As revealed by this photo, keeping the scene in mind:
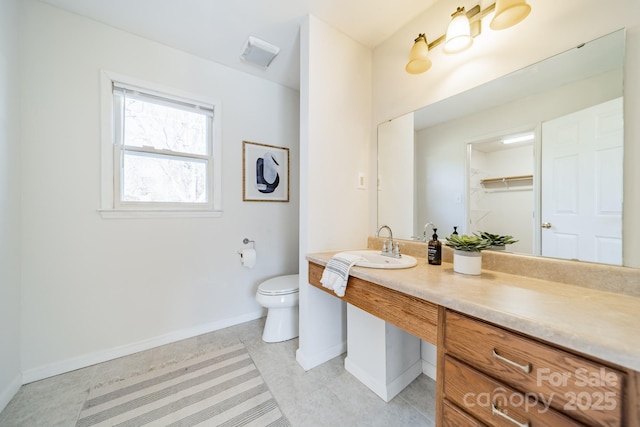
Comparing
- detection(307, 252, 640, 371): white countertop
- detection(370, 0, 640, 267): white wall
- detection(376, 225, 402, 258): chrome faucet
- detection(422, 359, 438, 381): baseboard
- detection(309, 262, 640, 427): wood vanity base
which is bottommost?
detection(422, 359, 438, 381): baseboard

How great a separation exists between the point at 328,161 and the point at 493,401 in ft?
4.74

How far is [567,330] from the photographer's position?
556 mm

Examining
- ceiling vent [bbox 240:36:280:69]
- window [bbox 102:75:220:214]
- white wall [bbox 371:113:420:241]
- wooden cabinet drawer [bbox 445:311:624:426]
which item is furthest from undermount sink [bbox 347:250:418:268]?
ceiling vent [bbox 240:36:280:69]

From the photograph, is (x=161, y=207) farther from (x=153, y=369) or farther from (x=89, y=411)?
(x=89, y=411)

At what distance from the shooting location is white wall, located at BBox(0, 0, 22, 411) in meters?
1.27

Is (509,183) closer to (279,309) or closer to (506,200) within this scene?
(506,200)

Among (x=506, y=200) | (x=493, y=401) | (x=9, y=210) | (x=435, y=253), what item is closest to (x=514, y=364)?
(x=493, y=401)

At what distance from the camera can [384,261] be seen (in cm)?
141

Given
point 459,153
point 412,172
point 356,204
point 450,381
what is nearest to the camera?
point 450,381

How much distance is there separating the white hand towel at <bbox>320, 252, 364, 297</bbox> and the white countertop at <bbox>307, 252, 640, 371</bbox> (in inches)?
4.1

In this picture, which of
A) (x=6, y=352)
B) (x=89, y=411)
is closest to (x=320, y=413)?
(x=89, y=411)

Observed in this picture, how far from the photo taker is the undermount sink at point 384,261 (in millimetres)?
1204

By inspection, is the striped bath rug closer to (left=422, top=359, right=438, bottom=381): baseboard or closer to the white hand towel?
the white hand towel

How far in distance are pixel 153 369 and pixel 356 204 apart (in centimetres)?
189
